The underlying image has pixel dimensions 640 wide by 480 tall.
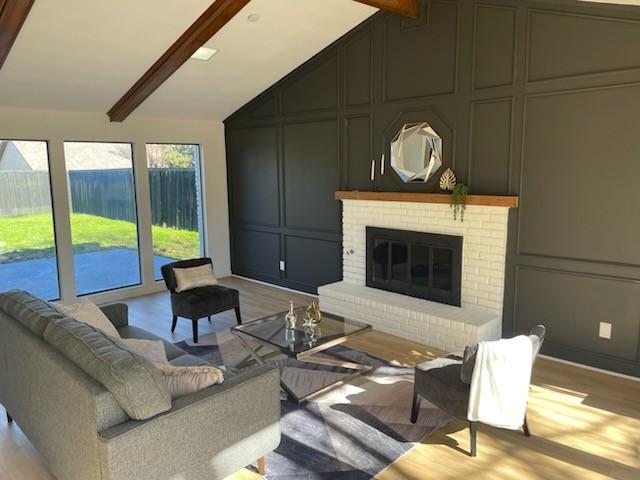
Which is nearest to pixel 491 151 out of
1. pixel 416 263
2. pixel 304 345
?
pixel 416 263

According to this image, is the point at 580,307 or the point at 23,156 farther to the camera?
the point at 23,156

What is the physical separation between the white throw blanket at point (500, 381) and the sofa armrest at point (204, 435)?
1.14 m

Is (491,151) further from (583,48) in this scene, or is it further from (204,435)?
(204,435)

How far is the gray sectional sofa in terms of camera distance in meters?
2.07

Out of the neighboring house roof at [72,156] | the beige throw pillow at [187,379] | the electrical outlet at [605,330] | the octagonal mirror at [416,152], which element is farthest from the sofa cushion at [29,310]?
the electrical outlet at [605,330]

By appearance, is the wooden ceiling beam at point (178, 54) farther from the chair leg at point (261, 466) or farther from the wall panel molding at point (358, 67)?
the chair leg at point (261, 466)

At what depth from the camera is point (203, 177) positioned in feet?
23.5

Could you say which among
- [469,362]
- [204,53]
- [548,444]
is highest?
[204,53]

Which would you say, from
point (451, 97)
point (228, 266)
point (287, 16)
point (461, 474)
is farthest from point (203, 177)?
point (461, 474)

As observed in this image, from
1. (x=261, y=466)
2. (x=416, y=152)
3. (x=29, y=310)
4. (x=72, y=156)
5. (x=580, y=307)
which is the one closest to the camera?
(x=261, y=466)

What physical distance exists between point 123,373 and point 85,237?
468cm

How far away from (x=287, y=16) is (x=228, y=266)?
4.02 meters

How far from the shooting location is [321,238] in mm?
6199

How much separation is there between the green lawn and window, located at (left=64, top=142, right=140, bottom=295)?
12mm
